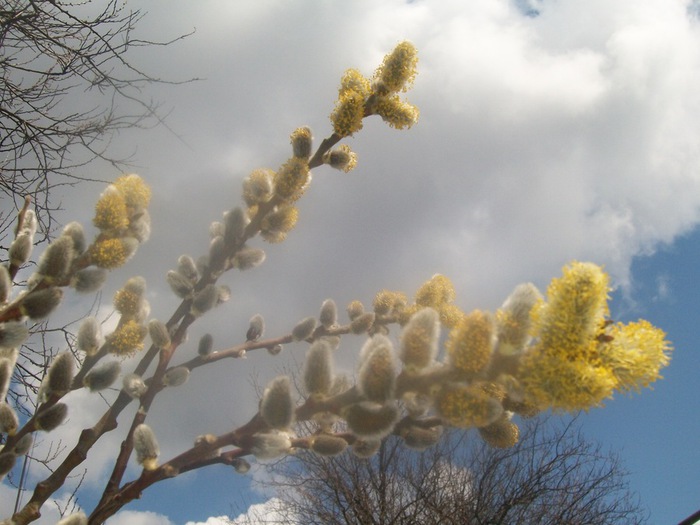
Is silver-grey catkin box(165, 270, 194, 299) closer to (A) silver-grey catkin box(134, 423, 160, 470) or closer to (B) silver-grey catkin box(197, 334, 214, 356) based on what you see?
(B) silver-grey catkin box(197, 334, 214, 356)

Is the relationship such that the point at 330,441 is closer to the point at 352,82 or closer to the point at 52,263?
the point at 52,263

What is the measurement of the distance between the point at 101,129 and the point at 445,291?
2.31 meters

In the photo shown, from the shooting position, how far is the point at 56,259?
4.52ft

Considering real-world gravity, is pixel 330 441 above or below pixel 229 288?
below

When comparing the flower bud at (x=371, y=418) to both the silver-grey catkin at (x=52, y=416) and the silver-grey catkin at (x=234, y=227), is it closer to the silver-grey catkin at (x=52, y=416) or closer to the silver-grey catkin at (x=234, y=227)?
the silver-grey catkin at (x=52, y=416)

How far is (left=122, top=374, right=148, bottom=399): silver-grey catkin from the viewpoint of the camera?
1.50 meters

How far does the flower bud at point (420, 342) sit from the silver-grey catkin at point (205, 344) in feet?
3.08

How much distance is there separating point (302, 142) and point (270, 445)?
3.26ft

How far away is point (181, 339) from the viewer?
66.7 inches

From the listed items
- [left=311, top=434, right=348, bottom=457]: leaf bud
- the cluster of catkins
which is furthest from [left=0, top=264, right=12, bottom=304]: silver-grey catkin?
[left=311, top=434, right=348, bottom=457]: leaf bud

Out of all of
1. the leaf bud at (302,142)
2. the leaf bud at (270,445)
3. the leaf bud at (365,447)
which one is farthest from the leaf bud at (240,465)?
the leaf bud at (302,142)

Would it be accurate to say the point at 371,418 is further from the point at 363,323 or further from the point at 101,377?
the point at 363,323

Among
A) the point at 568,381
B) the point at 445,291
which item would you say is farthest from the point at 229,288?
the point at 568,381

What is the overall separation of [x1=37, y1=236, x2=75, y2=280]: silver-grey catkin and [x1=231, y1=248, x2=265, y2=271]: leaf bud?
565 millimetres
